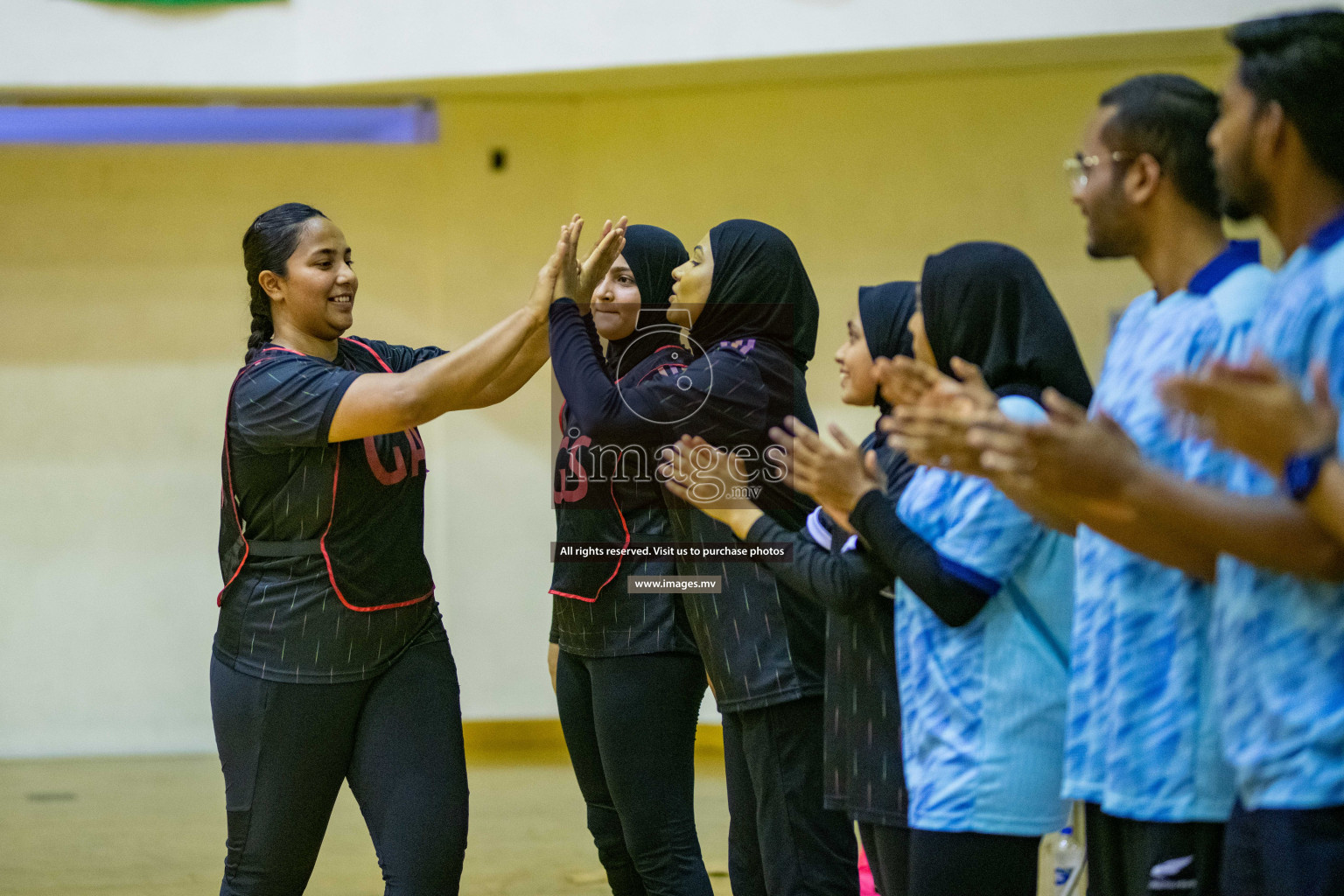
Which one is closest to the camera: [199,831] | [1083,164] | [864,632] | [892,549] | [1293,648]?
[1293,648]

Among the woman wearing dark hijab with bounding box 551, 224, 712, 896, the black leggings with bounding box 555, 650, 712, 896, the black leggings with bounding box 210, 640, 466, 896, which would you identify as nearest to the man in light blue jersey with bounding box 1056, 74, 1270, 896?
the woman wearing dark hijab with bounding box 551, 224, 712, 896

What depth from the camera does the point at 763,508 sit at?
89.9 inches

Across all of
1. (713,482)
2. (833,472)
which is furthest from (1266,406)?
(713,482)

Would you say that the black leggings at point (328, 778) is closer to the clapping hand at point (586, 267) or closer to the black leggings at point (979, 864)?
the clapping hand at point (586, 267)

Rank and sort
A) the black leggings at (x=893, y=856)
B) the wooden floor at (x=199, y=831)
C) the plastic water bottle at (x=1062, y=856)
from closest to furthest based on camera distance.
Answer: the black leggings at (x=893, y=856) → the plastic water bottle at (x=1062, y=856) → the wooden floor at (x=199, y=831)

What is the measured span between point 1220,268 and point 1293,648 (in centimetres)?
48

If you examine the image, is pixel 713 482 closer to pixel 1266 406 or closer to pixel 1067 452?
pixel 1067 452

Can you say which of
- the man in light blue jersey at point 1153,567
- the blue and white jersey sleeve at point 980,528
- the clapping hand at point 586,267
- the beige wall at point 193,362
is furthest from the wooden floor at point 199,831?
the man in light blue jersey at point 1153,567

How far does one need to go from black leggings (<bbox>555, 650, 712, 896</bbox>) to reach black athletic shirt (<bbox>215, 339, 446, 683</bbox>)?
39cm

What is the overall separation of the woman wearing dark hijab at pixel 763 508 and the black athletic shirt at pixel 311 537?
0.45 m

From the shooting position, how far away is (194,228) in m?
5.63

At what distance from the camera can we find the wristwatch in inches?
41.9

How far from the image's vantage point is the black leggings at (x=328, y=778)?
2.21 m

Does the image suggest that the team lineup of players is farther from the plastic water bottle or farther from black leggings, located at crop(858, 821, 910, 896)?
the plastic water bottle
